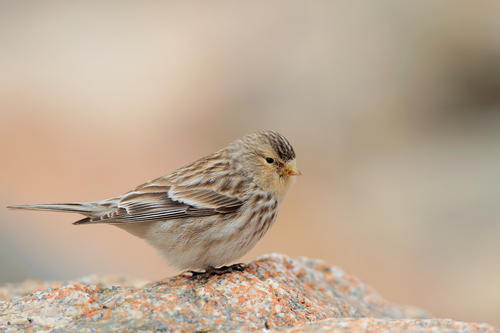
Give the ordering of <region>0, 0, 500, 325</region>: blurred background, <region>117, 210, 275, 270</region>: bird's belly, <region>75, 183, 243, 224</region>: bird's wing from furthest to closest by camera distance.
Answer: <region>0, 0, 500, 325</region>: blurred background < <region>75, 183, 243, 224</region>: bird's wing < <region>117, 210, 275, 270</region>: bird's belly

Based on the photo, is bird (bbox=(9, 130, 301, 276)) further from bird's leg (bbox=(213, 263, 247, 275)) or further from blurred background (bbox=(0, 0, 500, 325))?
blurred background (bbox=(0, 0, 500, 325))

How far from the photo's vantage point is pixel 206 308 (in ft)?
16.3

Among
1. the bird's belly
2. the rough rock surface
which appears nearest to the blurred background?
the bird's belly

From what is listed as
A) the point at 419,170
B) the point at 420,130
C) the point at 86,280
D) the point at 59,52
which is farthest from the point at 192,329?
the point at 59,52

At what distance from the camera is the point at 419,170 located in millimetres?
16953

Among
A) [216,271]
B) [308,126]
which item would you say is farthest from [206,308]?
[308,126]

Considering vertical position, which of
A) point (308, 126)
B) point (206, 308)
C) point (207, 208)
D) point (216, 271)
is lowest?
point (206, 308)

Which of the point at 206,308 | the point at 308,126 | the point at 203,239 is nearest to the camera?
the point at 206,308

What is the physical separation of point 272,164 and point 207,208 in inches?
36.0

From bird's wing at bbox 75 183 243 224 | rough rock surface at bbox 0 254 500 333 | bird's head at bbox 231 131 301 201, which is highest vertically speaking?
bird's head at bbox 231 131 301 201

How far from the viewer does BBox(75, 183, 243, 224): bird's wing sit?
5.92m

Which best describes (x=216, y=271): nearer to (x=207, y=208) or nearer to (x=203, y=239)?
(x=203, y=239)

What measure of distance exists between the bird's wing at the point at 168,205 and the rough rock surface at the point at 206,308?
1.96 ft

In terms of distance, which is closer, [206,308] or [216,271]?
[206,308]
